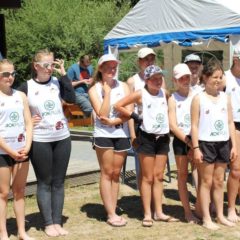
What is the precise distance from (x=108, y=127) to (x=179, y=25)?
462 cm

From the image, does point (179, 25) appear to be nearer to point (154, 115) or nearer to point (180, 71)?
point (180, 71)

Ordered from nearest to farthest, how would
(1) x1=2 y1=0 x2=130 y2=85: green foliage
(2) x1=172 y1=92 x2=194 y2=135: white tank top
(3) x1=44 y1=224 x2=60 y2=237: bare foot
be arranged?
(3) x1=44 y1=224 x2=60 y2=237: bare foot → (2) x1=172 y1=92 x2=194 y2=135: white tank top → (1) x1=2 y1=0 x2=130 y2=85: green foliage

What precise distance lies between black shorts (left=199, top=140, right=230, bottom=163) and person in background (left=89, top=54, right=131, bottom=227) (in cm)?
76

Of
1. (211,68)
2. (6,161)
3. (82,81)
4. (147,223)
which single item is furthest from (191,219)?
(82,81)

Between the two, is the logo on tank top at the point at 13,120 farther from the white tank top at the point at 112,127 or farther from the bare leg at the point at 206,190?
the bare leg at the point at 206,190

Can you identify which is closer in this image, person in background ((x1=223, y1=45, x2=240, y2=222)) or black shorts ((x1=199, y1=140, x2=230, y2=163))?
black shorts ((x1=199, y1=140, x2=230, y2=163))

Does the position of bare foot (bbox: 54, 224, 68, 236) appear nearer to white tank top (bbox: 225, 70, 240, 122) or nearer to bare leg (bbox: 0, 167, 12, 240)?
bare leg (bbox: 0, 167, 12, 240)

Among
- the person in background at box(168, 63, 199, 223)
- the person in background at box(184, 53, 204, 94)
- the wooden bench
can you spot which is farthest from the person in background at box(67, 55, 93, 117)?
the person in background at box(168, 63, 199, 223)

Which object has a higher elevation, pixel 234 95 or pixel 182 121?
pixel 234 95

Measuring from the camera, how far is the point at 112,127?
5.18 meters

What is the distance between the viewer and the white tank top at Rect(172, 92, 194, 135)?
17.4 ft

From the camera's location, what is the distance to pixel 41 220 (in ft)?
18.1

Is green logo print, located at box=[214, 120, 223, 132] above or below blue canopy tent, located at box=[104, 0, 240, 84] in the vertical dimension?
below

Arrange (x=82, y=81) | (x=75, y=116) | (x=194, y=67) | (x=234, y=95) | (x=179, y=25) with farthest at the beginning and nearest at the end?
1. (x=75, y=116)
2. (x=82, y=81)
3. (x=179, y=25)
4. (x=194, y=67)
5. (x=234, y=95)
